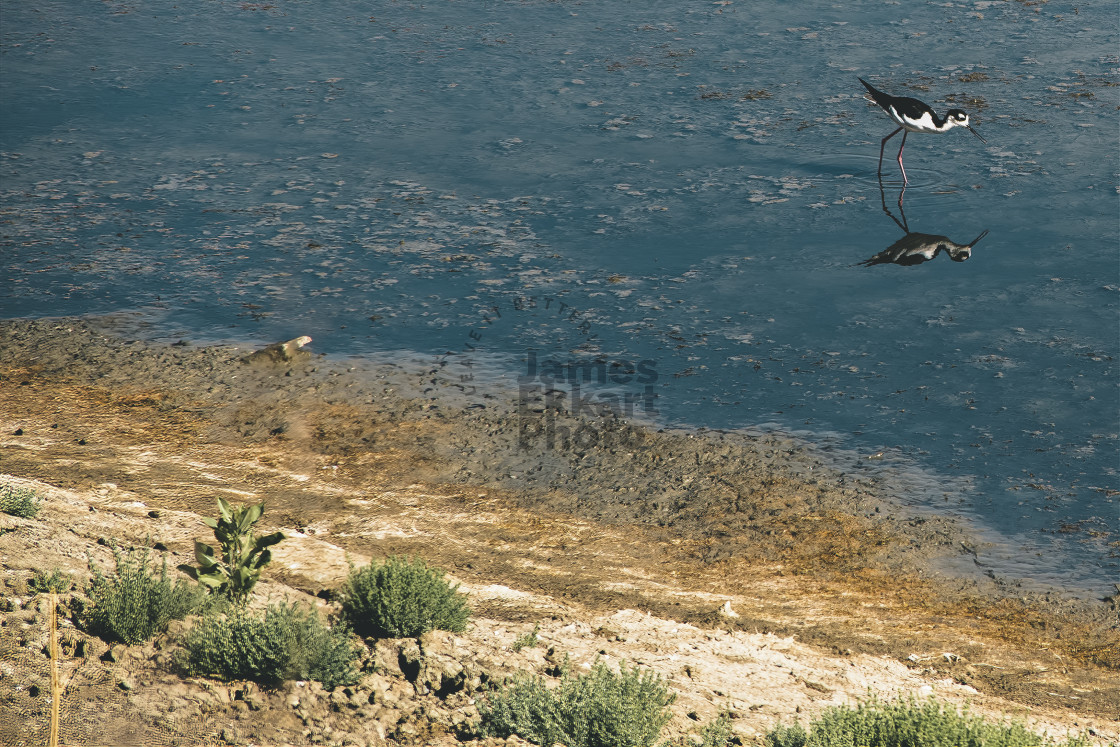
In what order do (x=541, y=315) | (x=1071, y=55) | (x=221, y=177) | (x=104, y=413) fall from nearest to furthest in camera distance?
(x=104, y=413) → (x=541, y=315) → (x=221, y=177) → (x=1071, y=55)

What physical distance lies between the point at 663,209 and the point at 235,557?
8521 millimetres

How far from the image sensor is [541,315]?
1166 cm

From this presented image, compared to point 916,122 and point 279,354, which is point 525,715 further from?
point 916,122

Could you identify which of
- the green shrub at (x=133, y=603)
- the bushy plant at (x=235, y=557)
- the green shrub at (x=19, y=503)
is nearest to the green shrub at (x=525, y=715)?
the bushy plant at (x=235, y=557)

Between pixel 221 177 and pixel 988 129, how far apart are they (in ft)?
35.2

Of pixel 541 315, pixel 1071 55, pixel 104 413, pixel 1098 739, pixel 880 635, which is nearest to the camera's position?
pixel 1098 739

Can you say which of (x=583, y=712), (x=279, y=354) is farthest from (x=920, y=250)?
(x=583, y=712)

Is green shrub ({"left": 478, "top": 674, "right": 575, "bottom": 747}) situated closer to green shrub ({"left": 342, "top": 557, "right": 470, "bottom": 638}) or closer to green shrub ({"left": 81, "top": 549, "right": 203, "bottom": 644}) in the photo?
green shrub ({"left": 342, "top": 557, "right": 470, "bottom": 638})

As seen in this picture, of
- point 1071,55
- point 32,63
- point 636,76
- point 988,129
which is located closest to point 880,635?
point 988,129

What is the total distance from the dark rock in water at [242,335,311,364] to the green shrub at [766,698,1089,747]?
679cm

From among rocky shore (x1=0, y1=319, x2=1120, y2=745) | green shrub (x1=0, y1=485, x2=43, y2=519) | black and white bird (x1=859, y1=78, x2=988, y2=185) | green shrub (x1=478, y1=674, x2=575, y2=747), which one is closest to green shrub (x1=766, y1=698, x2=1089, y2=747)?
rocky shore (x1=0, y1=319, x2=1120, y2=745)

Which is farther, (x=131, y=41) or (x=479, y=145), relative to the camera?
(x=131, y=41)

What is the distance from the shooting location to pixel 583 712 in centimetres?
570

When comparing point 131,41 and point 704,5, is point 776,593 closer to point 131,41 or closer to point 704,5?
point 704,5
